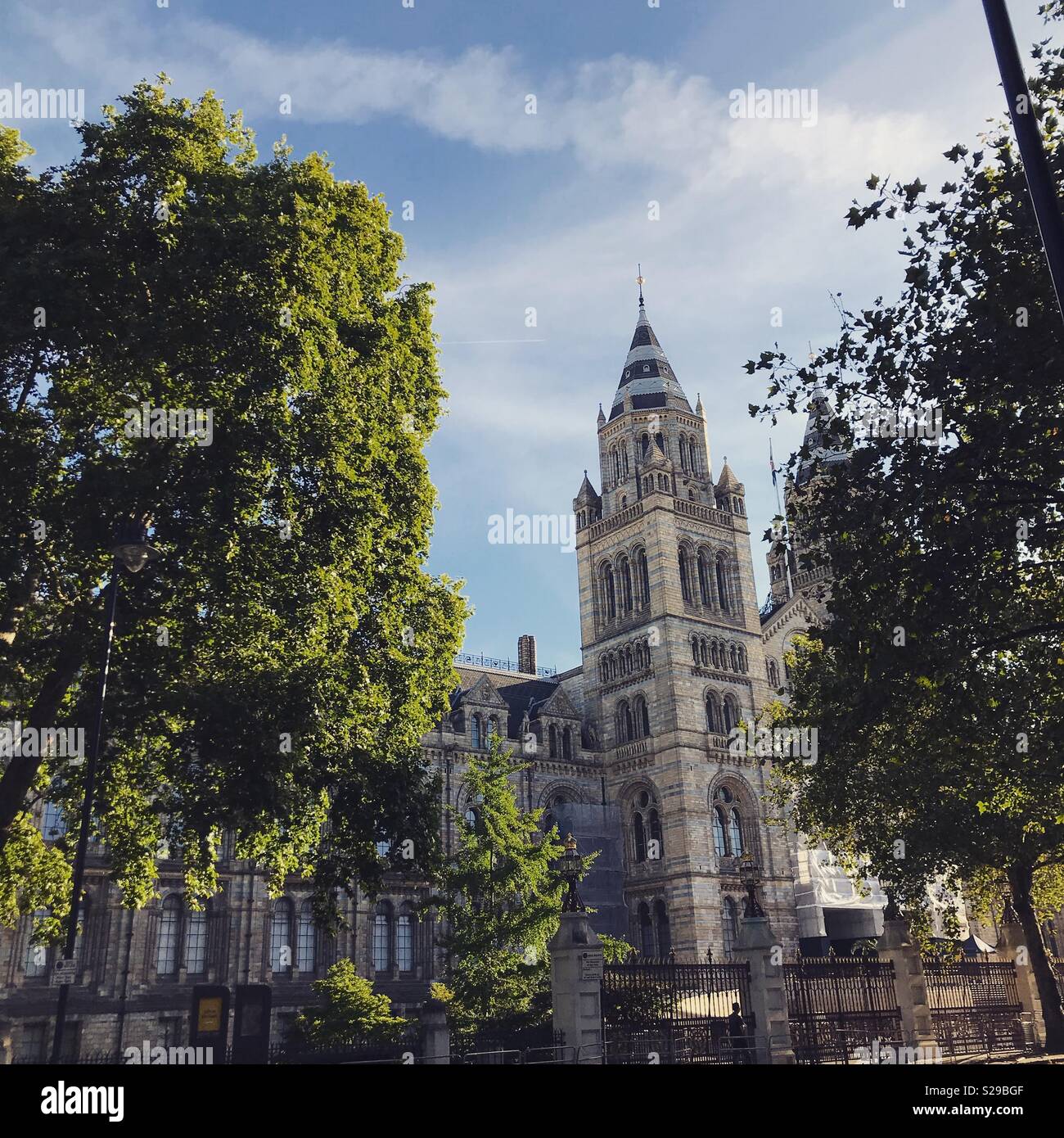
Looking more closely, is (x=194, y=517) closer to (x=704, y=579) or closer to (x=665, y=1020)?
(x=665, y=1020)

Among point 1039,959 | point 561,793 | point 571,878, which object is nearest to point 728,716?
point 561,793

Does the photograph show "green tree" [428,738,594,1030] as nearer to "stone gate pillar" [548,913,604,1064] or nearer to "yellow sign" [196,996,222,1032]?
"stone gate pillar" [548,913,604,1064]

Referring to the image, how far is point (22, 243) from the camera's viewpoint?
1641cm

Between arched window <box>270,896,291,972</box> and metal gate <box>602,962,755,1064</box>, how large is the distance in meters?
19.7

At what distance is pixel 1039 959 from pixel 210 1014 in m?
22.6

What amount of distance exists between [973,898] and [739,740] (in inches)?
586

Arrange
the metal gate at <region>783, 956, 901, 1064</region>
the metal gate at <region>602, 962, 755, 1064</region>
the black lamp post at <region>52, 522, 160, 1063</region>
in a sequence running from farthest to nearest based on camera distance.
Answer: the metal gate at <region>783, 956, 901, 1064</region>, the metal gate at <region>602, 962, 755, 1064</region>, the black lamp post at <region>52, 522, 160, 1063</region>

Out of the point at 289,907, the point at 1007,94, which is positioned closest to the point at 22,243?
the point at 1007,94

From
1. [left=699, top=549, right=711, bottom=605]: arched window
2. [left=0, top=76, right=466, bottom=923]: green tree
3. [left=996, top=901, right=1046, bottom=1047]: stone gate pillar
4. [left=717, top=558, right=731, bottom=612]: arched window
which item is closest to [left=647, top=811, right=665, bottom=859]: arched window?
[left=699, top=549, right=711, bottom=605]: arched window

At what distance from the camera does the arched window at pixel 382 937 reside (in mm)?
41094

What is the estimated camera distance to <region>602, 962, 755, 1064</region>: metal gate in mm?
20188

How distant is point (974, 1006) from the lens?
2938 centimetres

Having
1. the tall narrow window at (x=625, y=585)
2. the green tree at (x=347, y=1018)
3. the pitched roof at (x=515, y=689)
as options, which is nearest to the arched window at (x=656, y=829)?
the pitched roof at (x=515, y=689)
